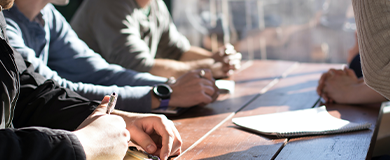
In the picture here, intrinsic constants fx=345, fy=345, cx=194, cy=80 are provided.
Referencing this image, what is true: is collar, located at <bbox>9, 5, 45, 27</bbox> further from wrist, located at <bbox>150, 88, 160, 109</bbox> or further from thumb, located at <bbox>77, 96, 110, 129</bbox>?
thumb, located at <bbox>77, 96, 110, 129</bbox>

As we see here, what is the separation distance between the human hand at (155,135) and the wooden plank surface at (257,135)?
4cm

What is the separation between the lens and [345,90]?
1.22 metres

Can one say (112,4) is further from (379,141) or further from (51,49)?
(379,141)

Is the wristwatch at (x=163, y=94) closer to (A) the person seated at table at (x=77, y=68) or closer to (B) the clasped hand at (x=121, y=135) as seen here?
(A) the person seated at table at (x=77, y=68)

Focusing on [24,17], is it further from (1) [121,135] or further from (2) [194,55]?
(2) [194,55]

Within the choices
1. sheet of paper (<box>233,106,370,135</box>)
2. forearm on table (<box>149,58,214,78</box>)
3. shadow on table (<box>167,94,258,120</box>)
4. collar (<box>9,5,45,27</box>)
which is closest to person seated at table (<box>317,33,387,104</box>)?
sheet of paper (<box>233,106,370,135</box>)

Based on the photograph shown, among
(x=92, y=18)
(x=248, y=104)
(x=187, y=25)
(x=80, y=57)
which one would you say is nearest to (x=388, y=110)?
(x=248, y=104)

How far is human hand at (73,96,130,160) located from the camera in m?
0.62

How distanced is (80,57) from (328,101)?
0.97 m

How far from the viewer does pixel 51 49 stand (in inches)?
53.4

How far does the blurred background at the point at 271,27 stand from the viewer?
195 inches

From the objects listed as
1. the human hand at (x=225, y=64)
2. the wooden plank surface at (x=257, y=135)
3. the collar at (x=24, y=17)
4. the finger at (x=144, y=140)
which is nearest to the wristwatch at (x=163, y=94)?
the wooden plank surface at (x=257, y=135)

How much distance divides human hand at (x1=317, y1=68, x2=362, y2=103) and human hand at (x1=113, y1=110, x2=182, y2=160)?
691mm

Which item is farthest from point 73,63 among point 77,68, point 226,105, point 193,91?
point 226,105
